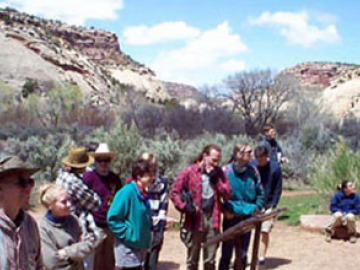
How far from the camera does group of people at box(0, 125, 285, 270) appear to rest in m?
2.52

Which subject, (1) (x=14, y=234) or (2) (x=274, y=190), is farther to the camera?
(2) (x=274, y=190)

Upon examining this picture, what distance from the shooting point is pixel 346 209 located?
359 inches

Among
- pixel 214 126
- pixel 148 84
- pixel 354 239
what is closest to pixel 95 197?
pixel 354 239

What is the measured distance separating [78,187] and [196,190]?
123 cm

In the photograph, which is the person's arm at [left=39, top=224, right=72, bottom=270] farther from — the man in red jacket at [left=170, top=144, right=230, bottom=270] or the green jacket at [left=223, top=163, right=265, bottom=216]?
the green jacket at [left=223, top=163, right=265, bottom=216]

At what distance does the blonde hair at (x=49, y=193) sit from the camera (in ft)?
11.9

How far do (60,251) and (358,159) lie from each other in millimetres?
9119

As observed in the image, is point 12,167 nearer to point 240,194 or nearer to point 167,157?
point 240,194

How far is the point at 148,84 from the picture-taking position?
7344 cm

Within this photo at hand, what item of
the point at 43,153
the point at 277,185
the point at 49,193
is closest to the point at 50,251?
the point at 49,193

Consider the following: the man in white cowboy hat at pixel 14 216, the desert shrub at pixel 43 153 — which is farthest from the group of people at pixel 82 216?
the desert shrub at pixel 43 153

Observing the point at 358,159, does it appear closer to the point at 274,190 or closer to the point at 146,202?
the point at 274,190

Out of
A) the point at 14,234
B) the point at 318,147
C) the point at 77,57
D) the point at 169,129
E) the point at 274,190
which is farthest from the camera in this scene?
the point at 77,57

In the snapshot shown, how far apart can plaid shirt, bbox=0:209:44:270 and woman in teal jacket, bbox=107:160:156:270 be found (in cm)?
184
